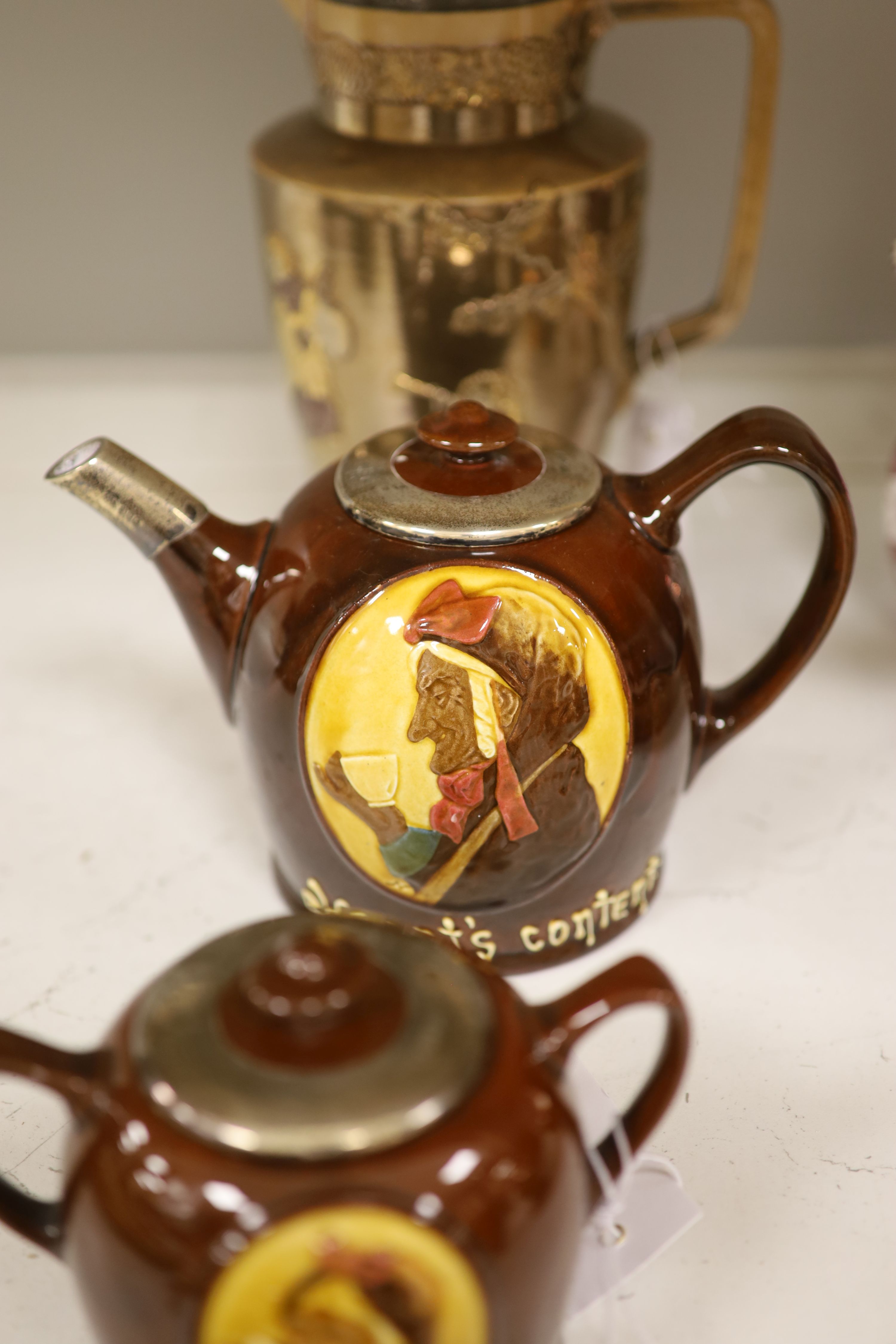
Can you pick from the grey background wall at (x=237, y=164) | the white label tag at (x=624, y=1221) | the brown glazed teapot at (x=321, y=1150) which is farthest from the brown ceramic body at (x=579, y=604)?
the grey background wall at (x=237, y=164)

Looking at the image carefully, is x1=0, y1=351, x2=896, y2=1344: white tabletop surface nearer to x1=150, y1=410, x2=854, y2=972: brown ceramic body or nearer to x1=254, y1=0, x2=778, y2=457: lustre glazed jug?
x1=150, y1=410, x2=854, y2=972: brown ceramic body

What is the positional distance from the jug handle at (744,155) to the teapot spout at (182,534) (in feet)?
2.00

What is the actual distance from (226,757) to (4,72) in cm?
80

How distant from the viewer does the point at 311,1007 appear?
56 centimetres

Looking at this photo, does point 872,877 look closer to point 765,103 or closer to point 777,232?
point 765,103

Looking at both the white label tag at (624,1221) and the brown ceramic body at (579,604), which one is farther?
the brown ceramic body at (579,604)

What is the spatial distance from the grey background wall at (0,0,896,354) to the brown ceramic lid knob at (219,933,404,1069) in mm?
1193

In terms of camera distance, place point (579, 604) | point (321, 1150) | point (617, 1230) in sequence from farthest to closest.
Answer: point (579, 604) → point (617, 1230) → point (321, 1150)

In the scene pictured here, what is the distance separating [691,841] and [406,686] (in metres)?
0.39

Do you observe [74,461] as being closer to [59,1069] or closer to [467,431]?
[467,431]

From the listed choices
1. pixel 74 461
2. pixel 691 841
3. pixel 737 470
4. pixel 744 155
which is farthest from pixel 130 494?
pixel 744 155

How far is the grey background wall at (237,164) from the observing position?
147cm

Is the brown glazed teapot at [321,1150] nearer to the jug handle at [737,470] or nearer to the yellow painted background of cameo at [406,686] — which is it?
the yellow painted background of cameo at [406,686]

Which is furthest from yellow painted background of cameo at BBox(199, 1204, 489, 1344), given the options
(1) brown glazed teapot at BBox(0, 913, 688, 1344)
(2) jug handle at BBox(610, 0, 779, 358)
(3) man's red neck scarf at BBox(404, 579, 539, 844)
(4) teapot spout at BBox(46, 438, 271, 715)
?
(2) jug handle at BBox(610, 0, 779, 358)
